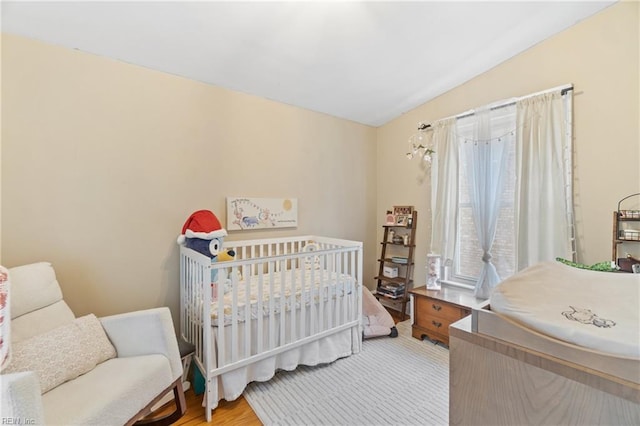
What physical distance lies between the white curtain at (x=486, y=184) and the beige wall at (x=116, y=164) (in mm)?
1822

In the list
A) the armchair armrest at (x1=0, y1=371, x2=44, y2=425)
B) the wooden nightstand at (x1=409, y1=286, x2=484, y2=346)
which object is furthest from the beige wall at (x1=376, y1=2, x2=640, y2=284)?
the armchair armrest at (x1=0, y1=371, x2=44, y2=425)

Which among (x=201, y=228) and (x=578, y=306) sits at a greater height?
(x=201, y=228)

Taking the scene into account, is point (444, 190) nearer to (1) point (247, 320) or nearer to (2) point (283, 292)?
(2) point (283, 292)

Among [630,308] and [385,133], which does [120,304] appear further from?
[385,133]

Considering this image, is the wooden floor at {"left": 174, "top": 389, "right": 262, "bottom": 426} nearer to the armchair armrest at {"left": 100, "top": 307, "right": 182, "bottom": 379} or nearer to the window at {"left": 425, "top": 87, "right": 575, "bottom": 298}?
the armchair armrest at {"left": 100, "top": 307, "right": 182, "bottom": 379}

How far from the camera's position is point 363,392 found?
1.85m

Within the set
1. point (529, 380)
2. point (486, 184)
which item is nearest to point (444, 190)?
point (486, 184)

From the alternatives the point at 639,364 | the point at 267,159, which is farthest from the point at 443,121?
the point at 639,364

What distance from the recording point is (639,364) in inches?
20.7

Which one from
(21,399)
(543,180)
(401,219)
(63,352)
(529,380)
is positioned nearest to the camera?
(529,380)

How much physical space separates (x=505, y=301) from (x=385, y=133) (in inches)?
119

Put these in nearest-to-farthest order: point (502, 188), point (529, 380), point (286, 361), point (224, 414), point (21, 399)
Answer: point (529, 380) → point (21, 399) → point (224, 414) → point (286, 361) → point (502, 188)

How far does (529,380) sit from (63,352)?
1840mm

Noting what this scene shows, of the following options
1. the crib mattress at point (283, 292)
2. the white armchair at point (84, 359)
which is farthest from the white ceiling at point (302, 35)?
the crib mattress at point (283, 292)
